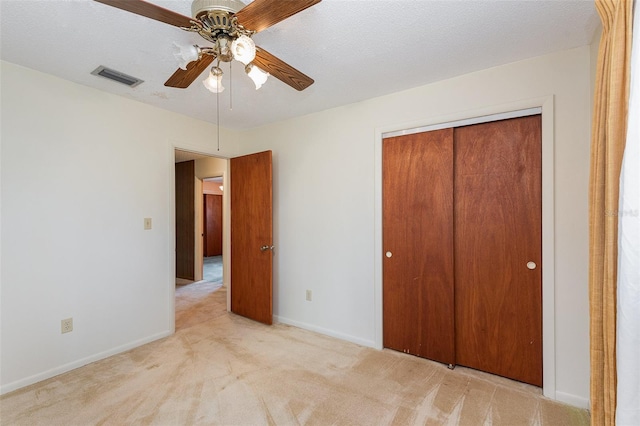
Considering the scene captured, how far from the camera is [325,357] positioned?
2.57 m

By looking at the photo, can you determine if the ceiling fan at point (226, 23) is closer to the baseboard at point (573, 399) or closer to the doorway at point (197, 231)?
the baseboard at point (573, 399)

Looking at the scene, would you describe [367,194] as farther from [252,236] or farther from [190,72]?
[190,72]

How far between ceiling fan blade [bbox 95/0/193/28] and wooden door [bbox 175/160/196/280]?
477 cm

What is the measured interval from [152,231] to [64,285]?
2.61 feet

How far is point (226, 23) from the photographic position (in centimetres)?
129

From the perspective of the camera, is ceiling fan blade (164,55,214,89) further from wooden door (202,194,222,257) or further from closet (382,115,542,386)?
wooden door (202,194,222,257)

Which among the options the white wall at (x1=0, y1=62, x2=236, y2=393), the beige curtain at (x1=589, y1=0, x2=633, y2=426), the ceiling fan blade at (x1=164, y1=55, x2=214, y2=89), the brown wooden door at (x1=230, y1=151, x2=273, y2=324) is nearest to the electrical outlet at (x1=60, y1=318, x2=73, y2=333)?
the white wall at (x1=0, y1=62, x2=236, y2=393)

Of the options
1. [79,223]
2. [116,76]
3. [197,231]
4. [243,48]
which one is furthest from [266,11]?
[197,231]

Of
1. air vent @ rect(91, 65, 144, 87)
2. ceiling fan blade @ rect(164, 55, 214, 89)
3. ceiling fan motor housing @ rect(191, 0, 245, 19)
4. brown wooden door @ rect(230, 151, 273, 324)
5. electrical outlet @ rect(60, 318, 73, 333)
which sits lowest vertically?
electrical outlet @ rect(60, 318, 73, 333)

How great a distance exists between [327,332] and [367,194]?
4.88 ft

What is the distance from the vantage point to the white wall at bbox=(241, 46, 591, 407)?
1930mm

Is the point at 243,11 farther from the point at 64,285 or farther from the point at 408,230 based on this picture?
the point at 64,285

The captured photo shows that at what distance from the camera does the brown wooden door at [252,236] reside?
330 centimetres

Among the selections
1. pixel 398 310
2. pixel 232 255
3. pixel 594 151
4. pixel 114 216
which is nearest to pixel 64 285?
pixel 114 216
